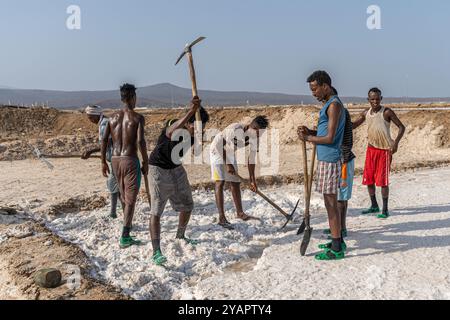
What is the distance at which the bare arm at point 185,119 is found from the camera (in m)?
4.20

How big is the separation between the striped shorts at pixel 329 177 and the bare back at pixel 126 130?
1.93 metres

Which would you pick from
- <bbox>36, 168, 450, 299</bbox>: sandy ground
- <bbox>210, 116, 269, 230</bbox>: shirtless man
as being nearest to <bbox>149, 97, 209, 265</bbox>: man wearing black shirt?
<bbox>36, 168, 450, 299</bbox>: sandy ground

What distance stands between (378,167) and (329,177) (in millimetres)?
2027

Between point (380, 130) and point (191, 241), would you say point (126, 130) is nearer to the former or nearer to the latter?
point (191, 241)

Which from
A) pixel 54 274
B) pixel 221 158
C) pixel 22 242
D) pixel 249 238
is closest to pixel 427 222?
pixel 249 238

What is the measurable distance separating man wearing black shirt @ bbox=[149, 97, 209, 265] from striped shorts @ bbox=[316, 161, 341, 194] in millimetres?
1335

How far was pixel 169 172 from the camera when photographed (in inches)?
181

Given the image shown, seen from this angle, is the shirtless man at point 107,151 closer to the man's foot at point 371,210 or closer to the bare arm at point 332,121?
the bare arm at point 332,121

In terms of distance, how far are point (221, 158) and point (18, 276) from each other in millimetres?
2680

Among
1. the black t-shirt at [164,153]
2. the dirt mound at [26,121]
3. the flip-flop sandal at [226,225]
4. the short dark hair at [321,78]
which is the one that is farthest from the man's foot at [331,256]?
the dirt mound at [26,121]

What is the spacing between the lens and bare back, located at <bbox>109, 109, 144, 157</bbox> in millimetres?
4711

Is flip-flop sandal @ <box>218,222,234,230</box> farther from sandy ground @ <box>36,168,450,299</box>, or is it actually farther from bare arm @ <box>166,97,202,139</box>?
bare arm @ <box>166,97,202,139</box>

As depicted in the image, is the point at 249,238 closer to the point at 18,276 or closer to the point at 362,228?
the point at 362,228

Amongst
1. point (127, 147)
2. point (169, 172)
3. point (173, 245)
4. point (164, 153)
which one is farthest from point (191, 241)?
point (127, 147)
